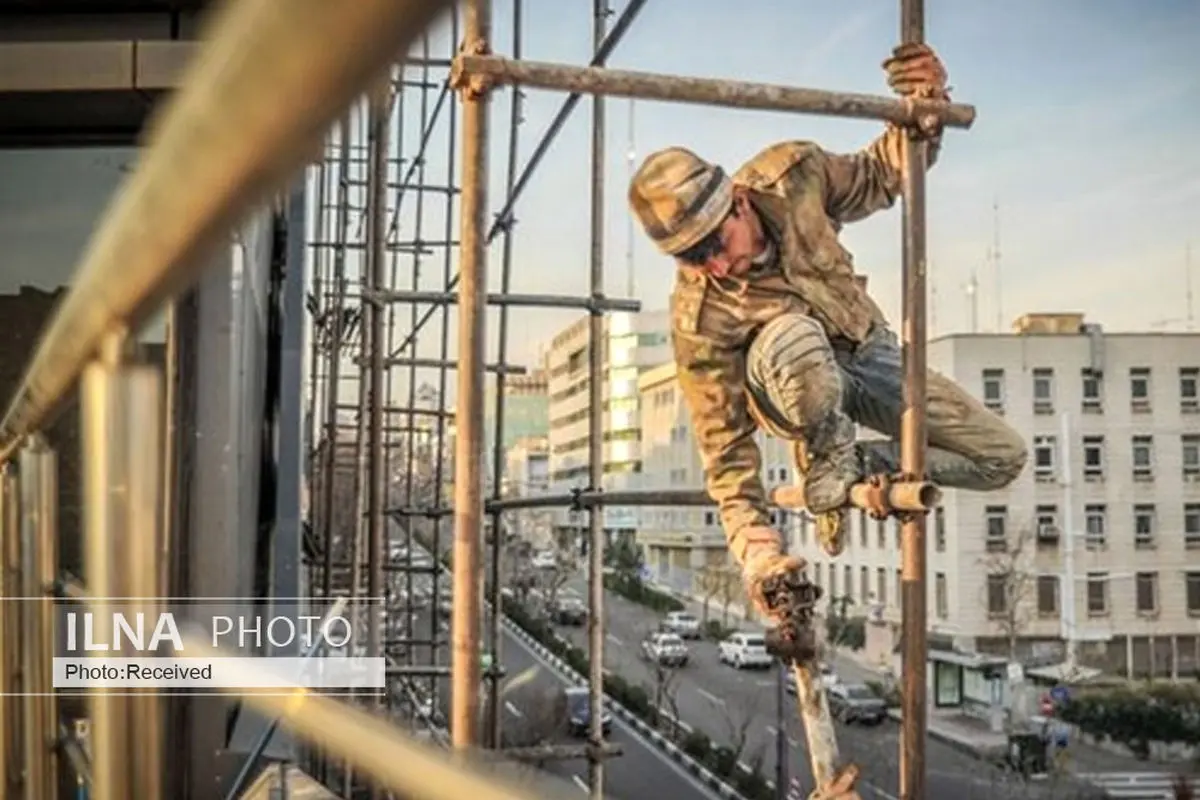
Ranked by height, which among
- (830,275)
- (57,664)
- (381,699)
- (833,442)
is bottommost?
(381,699)

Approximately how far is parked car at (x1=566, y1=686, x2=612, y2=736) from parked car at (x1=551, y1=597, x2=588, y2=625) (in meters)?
0.11

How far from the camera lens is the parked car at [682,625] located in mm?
1602

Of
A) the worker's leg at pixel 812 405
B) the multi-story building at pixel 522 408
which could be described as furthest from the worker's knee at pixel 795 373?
the multi-story building at pixel 522 408

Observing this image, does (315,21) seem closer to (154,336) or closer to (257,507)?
(154,336)

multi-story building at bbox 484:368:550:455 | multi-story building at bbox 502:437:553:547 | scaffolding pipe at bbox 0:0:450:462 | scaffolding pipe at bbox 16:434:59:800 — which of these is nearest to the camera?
scaffolding pipe at bbox 0:0:450:462

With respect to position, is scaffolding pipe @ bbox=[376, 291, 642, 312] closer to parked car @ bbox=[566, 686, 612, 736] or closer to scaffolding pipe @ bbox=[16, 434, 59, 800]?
parked car @ bbox=[566, 686, 612, 736]

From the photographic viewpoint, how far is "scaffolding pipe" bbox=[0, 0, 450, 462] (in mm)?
145

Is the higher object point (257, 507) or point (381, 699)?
point (257, 507)

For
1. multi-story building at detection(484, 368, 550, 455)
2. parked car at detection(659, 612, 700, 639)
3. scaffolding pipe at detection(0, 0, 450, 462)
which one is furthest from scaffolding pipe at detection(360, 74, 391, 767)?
scaffolding pipe at detection(0, 0, 450, 462)

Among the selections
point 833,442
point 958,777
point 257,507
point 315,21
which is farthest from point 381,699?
point 315,21

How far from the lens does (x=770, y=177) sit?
1.03m

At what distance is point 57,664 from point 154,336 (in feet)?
1.28

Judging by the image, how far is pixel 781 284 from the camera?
1.01m

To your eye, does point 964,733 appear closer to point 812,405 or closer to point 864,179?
point 812,405
